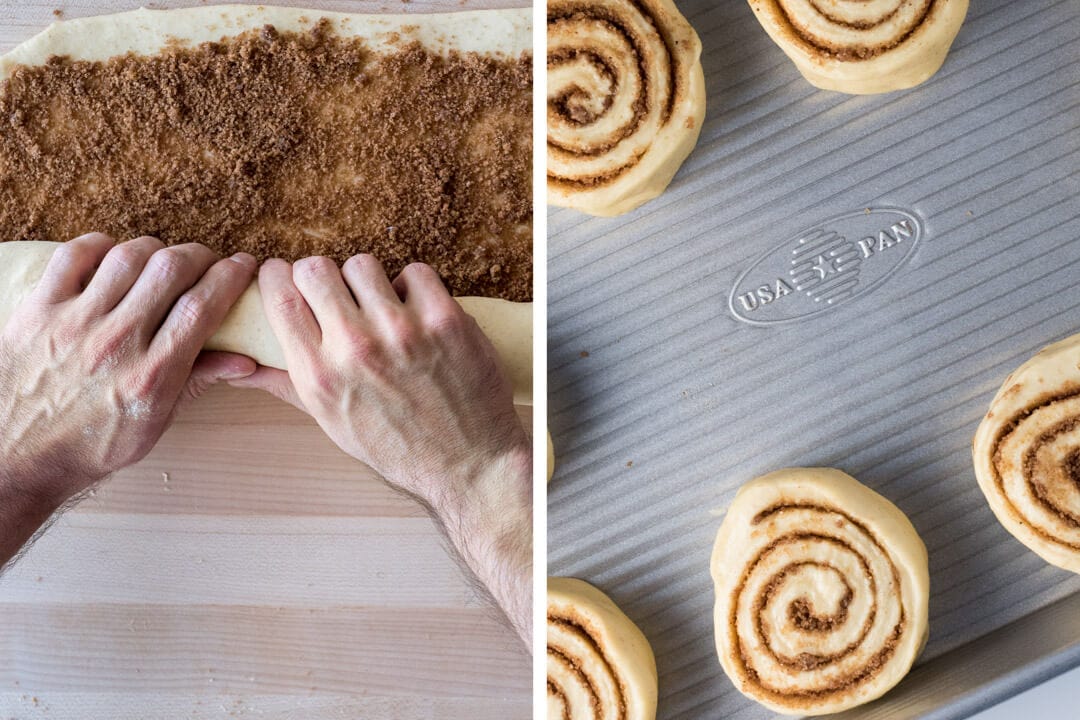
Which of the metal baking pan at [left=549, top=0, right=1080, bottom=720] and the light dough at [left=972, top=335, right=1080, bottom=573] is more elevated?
the metal baking pan at [left=549, top=0, right=1080, bottom=720]

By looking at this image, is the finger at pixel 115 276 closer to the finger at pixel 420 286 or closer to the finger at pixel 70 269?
the finger at pixel 70 269

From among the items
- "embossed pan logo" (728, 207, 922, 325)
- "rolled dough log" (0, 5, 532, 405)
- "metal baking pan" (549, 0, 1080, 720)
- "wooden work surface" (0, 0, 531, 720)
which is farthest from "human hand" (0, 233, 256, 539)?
"embossed pan logo" (728, 207, 922, 325)

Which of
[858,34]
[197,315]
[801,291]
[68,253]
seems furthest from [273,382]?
[858,34]

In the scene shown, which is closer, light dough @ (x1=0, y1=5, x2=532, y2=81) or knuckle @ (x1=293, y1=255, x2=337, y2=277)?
knuckle @ (x1=293, y1=255, x2=337, y2=277)

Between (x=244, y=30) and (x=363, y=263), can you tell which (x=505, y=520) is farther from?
(x=244, y=30)

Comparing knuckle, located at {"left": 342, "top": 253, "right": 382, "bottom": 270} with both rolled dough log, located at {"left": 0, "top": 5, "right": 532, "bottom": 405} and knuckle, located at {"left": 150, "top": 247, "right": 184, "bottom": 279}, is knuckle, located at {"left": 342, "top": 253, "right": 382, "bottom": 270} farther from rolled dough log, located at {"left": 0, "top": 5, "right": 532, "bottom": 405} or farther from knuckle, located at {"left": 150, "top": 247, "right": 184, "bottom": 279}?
rolled dough log, located at {"left": 0, "top": 5, "right": 532, "bottom": 405}

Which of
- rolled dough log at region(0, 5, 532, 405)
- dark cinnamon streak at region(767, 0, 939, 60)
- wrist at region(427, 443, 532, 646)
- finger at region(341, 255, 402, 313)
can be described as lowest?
wrist at region(427, 443, 532, 646)

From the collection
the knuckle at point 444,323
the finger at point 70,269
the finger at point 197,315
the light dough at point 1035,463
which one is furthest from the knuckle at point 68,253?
the light dough at point 1035,463
